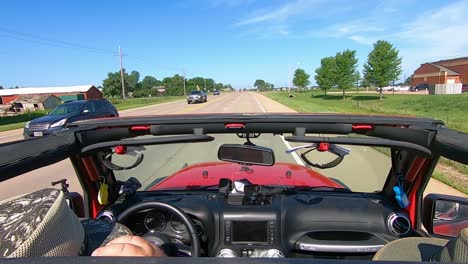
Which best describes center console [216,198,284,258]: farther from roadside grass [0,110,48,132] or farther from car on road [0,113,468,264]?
roadside grass [0,110,48,132]

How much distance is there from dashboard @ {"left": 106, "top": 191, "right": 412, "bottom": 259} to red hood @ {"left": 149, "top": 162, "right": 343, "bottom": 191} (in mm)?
556

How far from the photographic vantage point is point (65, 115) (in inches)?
706

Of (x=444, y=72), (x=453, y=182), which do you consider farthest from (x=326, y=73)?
(x=453, y=182)

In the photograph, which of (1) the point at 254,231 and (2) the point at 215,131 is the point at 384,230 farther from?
(2) the point at 215,131

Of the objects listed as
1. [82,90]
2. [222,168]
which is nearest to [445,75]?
[82,90]

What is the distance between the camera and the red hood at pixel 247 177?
137 inches

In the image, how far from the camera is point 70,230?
125 centimetres

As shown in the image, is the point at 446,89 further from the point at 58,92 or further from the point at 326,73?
the point at 58,92

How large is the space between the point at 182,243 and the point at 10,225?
1.68m

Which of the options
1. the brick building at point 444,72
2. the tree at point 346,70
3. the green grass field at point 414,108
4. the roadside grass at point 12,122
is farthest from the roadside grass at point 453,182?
the brick building at point 444,72

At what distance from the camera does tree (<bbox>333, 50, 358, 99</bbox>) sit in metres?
64.5

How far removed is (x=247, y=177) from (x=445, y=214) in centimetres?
163

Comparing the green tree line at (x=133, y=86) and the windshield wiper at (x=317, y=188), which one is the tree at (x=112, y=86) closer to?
the green tree line at (x=133, y=86)

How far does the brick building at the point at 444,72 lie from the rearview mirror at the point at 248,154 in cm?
12165
